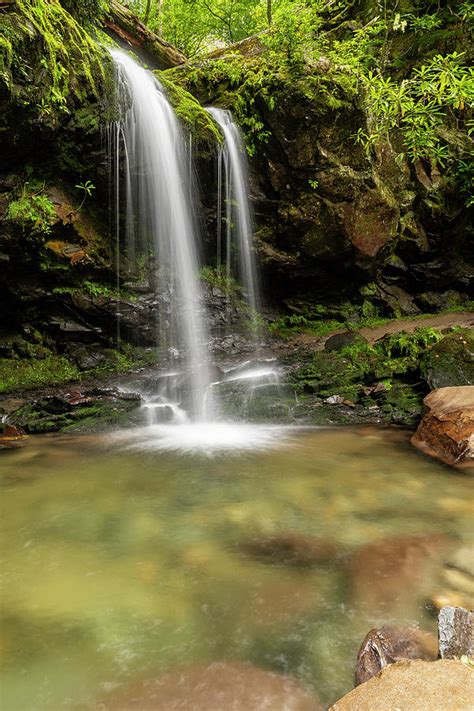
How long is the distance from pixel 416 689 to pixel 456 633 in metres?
0.38

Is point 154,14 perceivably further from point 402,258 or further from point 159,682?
point 159,682

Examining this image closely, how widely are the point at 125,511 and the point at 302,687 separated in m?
2.26

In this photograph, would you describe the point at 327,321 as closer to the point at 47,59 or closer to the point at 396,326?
the point at 396,326

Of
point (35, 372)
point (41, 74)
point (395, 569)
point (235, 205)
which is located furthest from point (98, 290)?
point (395, 569)

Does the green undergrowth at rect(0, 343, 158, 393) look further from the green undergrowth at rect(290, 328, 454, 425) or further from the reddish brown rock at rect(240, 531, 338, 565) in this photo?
the reddish brown rock at rect(240, 531, 338, 565)

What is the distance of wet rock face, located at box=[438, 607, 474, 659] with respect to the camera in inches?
70.9

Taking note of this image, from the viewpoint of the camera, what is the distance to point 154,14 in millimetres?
18594

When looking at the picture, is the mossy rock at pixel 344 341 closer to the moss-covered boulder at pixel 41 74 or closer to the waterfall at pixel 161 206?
the waterfall at pixel 161 206

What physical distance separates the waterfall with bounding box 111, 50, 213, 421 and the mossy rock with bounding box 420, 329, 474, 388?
3.89m

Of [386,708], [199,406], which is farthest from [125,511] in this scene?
[199,406]

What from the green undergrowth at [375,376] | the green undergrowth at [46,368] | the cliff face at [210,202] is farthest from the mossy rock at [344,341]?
the green undergrowth at [46,368]

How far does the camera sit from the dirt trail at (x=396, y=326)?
34.9ft

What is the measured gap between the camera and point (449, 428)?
5148 millimetres

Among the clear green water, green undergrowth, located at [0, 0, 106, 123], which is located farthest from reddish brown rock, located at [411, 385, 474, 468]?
green undergrowth, located at [0, 0, 106, 123]
